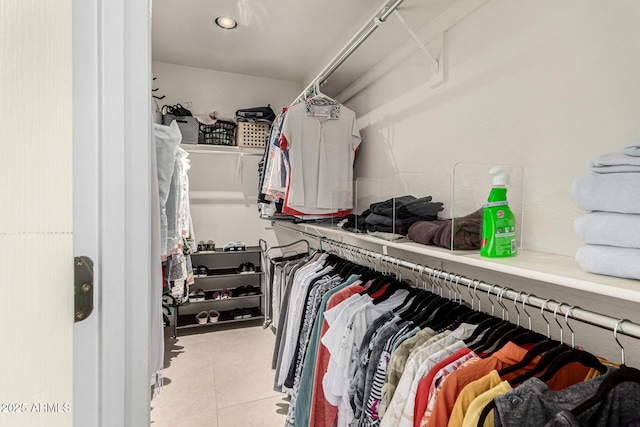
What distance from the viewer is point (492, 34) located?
4.34ft

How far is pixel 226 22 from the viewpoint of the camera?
2.26m

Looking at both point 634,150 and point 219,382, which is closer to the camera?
point 634,150

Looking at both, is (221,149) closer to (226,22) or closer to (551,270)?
(226,22)

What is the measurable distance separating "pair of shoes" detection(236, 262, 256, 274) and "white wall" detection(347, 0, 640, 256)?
232 centimetres

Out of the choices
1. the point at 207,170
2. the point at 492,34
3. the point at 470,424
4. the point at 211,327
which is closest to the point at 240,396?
the point at 211,327

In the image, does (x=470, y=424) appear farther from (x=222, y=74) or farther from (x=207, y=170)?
(x=222, y=74)

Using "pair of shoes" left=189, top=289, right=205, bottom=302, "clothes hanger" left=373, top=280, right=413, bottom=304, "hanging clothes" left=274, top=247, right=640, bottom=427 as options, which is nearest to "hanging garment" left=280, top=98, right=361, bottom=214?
"hanging clothes" left=274, top=247, right=640, bottom=427

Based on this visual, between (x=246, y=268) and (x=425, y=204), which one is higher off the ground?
(x=425, y=204)

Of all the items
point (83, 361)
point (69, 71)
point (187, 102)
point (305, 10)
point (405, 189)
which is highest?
point (305, 10)

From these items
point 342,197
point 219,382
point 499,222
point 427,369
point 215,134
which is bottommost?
point 219,382

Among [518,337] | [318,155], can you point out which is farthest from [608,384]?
[318,155]

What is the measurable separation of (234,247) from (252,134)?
1.16 metres

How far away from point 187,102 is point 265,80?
0.85 m

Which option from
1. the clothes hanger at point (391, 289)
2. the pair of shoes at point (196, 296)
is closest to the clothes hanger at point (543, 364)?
the clothes hanger at point (391, 289)
